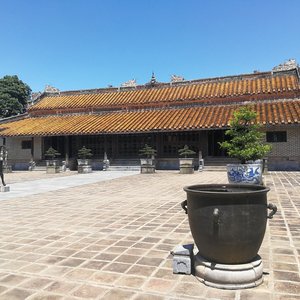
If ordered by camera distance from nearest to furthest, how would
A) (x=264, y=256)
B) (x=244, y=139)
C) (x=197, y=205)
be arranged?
(x=197, y=205) → (x=264, y=256) → (x=244, y=139)

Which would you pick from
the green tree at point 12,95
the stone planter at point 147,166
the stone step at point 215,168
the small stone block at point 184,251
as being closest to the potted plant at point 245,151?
the small stone block at point 184,251

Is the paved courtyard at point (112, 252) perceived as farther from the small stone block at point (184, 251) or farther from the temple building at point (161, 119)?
the temple building at point (161, 119)

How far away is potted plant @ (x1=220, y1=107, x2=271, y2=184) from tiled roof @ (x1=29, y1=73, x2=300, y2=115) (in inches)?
403

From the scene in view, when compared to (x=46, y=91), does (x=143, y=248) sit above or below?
below

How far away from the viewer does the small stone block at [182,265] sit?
3613 millimetres

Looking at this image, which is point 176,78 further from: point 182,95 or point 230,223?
point 230,223

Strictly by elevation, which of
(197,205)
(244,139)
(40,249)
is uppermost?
(244,139)

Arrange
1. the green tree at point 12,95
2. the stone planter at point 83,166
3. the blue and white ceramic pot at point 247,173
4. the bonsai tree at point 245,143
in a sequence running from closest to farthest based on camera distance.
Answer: the blue and white ceramic pot at point 247,173 → the bonsai tree at point 245,143 → the stone planter at point 83,166 → the green tree at point 12,95

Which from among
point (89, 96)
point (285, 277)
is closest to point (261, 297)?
point (285, 277)

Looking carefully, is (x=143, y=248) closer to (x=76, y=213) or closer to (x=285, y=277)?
(x=285, y=277)

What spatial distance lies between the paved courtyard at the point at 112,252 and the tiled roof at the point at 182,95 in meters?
13.6

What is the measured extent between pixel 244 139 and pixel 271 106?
10.1 metres

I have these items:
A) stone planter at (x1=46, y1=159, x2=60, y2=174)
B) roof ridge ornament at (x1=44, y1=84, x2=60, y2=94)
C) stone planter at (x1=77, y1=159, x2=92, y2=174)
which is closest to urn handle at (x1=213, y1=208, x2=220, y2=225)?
stone planter at (x1=77, y1=159, x2=92, y2=174)

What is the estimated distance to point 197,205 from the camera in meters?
3.40
